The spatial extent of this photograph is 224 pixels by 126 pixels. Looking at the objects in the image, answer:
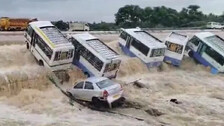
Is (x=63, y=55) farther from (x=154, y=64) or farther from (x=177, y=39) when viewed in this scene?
(x=177, y=39)

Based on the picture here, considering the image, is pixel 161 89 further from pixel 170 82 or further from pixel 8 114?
pixel 8 114

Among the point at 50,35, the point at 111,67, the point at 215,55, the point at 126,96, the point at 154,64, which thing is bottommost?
the point at 154,64

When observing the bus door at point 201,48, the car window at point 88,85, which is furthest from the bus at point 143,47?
the car window at point 88,85

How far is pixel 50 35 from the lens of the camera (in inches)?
1123

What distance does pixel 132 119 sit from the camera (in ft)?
73.9

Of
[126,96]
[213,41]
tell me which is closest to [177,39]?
[213,41]

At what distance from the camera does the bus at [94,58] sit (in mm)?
27953

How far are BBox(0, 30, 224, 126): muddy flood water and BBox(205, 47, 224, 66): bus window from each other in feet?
9.23

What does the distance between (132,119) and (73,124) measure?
2891mm

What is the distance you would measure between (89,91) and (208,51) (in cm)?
1580

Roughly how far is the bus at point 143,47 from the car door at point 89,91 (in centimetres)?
1047

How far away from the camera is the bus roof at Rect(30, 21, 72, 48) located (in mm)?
27837

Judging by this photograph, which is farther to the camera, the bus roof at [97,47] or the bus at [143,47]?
the bus at [143,47]

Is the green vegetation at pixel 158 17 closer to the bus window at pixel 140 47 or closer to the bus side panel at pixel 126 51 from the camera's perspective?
the bus side panel at pixel 126 51
